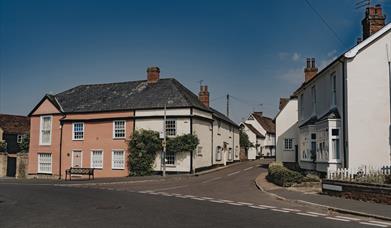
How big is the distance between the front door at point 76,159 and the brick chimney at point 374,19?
26.5m

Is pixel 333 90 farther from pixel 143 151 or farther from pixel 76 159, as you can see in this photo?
pixel 76 159

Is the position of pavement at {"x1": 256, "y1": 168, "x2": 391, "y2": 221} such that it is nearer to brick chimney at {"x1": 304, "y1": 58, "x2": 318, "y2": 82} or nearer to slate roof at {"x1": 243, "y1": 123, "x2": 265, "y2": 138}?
brick chimney at {"x1": 304, "y1": 58, "x2": 318, "y2": 82}

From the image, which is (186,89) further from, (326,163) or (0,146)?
(0,146)

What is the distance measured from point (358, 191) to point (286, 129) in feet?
82.8

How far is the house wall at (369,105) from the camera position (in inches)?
882

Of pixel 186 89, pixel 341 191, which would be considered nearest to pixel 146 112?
pixel 186 89

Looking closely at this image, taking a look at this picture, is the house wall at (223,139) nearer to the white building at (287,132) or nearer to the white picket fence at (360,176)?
the white building at (287,132)

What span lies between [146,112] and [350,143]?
1833 centimetres

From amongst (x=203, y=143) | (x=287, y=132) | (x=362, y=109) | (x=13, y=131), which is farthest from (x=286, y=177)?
(x=13, y=131)

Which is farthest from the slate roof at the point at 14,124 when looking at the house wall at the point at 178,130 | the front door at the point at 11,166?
the house wall at the point at 178,130

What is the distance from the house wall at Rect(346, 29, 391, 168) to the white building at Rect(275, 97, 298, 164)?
18.0m

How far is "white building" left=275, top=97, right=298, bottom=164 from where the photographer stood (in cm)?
4100

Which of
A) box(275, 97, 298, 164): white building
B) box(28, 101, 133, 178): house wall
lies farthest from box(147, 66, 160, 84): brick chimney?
box(275, 97, 298, 164): white building

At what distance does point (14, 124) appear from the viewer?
5881 centimetres
